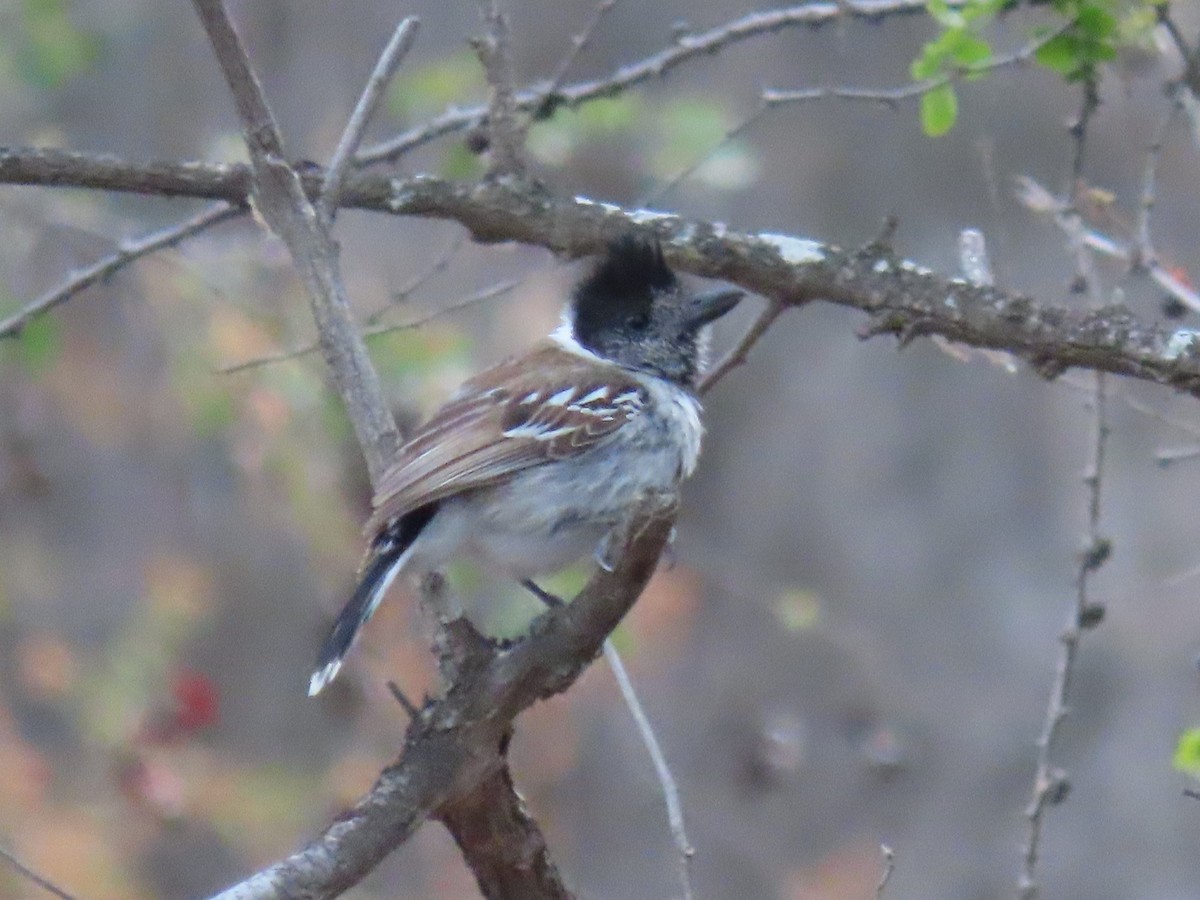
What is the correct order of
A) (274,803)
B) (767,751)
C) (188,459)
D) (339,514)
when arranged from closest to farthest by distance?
(767,751), (339,514), (274,803), (188,459)

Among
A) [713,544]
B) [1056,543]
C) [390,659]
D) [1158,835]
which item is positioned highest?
[390,659]

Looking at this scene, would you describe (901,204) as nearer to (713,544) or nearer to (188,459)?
(713,544)

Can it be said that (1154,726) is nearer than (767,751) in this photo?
No

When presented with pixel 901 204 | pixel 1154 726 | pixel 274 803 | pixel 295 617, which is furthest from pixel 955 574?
pixel 274 803

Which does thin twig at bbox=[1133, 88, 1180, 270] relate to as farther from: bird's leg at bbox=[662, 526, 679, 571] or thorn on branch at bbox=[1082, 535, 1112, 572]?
bird's leg at bbox=[662, 526, 679, 571]

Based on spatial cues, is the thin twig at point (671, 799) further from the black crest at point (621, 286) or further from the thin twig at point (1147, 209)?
the thin twig at point (1147, 209)

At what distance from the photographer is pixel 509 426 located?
4559 millimetres

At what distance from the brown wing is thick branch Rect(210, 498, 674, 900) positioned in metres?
0.76

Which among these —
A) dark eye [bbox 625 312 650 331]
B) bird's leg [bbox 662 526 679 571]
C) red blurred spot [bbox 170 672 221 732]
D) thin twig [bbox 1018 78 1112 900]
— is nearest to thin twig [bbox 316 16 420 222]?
bird's leg [bbox 662 526 679 571]

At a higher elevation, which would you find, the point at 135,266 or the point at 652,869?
the point at 135,266

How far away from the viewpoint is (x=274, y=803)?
8273 millimetres

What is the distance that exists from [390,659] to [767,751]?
1814mm

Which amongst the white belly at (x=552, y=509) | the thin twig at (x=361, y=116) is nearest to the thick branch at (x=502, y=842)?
the white belly at (x=552, y=509)

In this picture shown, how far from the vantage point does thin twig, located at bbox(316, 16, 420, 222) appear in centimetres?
396
